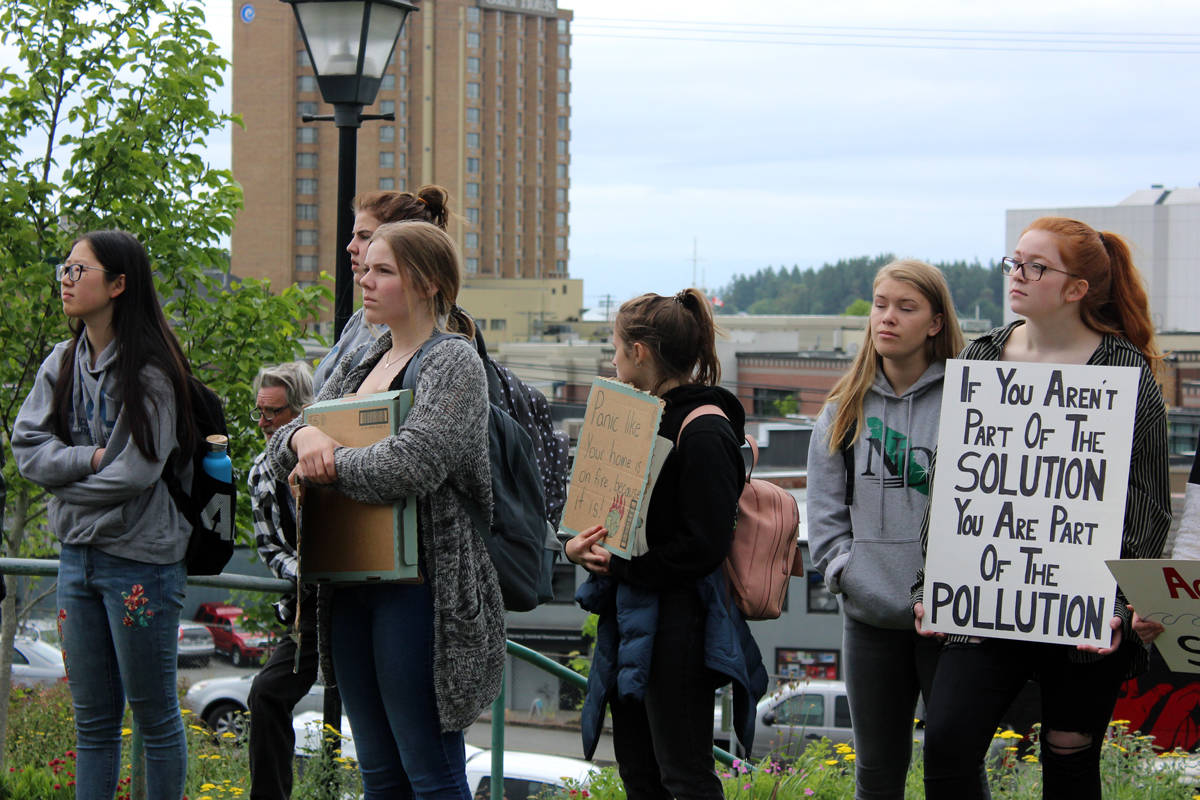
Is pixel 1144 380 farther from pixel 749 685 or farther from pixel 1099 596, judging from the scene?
pixel 749 685

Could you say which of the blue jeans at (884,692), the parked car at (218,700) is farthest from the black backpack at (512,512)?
the parked car at (218,700)

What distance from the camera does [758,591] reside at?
12.1ft

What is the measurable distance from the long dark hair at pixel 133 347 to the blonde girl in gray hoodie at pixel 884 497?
203cm

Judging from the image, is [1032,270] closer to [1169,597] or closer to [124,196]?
[1169,597]

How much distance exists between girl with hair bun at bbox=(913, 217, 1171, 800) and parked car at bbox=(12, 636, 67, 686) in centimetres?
2530

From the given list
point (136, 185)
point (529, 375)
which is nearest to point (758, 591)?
point (136, 185)

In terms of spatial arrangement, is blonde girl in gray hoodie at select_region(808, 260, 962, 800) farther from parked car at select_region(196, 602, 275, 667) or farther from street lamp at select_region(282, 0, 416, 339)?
parked car at select_region(196, 602, 275, 667)

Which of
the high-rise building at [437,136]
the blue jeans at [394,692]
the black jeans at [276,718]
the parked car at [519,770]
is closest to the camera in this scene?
the blue jeans at [394,692]

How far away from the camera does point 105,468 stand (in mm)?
3895

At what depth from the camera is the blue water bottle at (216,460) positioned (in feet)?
13.5

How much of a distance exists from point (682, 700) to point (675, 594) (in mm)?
301

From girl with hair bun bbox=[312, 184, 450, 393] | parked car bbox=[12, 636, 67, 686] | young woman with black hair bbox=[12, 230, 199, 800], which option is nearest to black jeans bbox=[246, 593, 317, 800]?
young woman with black hair bbox=[12, 230, 199, 800]

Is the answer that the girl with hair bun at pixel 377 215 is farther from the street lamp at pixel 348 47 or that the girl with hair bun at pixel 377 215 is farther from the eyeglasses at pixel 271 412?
the street lamp at pixel 348 47

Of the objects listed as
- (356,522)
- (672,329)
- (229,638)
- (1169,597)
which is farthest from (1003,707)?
(229,638)
